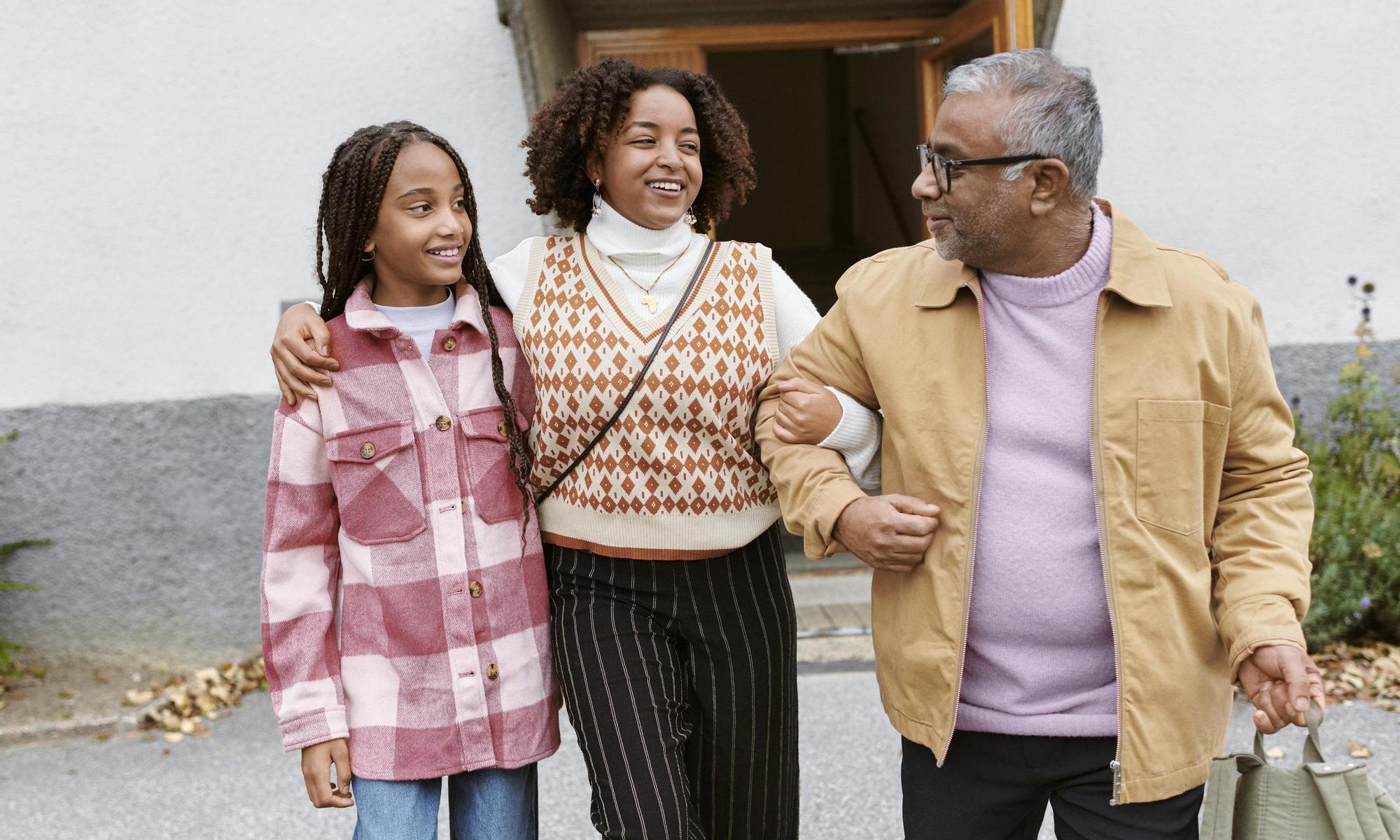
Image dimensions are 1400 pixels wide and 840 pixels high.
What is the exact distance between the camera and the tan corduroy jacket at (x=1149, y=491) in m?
1.94

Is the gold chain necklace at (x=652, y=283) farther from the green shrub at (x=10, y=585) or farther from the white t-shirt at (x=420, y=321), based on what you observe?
the green shrub at (x=10, y=585)

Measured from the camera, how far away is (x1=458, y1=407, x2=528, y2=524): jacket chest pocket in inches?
91.9

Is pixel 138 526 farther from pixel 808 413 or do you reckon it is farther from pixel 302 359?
pixel 808 413

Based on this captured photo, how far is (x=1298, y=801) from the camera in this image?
1912 mm

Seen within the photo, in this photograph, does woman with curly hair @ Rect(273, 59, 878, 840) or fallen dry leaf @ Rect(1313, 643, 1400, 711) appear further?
fallen dry leaf @ Rect(1313, 643, 1400, 711)

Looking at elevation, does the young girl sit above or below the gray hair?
below

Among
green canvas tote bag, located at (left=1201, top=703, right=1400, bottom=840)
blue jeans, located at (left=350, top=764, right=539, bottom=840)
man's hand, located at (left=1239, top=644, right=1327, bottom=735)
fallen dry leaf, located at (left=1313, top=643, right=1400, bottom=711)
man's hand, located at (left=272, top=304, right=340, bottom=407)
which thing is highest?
man's hand, located at (left=272, top=304, right=340, bottom=407)

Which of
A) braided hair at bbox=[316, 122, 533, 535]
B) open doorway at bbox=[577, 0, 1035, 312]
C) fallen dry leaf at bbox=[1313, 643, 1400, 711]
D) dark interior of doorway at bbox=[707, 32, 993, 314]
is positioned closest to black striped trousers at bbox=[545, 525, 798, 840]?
braided hair at bbox=[316, 122, 533, 535]

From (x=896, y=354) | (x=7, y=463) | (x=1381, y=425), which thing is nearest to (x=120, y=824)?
(x=7, y=463)

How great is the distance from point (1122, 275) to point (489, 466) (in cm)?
114

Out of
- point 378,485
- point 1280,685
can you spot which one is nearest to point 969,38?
point 378,485

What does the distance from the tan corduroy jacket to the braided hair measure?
0.60 meters

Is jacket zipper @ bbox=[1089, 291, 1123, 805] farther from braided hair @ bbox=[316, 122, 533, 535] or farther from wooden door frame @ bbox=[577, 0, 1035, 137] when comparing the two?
wooden door frame @ bbox=[577, 0, 1035, 137]

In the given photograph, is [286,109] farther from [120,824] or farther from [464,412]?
[464,412]
